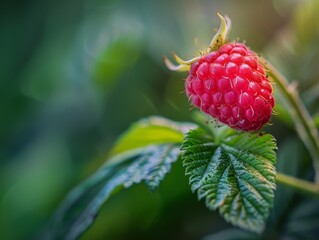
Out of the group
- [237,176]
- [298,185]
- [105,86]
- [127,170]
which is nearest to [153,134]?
[127,170]

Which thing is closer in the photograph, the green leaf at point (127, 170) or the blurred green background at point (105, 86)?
the green leaf at point (127, 170)

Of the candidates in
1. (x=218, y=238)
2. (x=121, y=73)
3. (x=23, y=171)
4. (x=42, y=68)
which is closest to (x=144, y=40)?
(x=121, y=73)

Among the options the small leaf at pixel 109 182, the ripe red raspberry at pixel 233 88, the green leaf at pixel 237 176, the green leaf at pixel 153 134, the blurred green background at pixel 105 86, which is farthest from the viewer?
the blurred green background at pixel 105 86

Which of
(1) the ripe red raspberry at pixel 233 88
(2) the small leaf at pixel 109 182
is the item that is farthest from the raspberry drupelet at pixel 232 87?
(2) the small leaf at pixel 109 182

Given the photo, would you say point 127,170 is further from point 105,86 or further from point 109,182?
point 105,86

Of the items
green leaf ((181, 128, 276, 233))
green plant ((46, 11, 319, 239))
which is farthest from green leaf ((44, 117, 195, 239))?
green leaf ((181, 128, 276, 233))

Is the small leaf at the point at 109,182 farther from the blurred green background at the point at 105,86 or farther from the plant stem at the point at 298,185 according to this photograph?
the blurred green background at the point at 105,86

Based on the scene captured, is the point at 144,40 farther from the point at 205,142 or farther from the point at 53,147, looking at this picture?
the point at 205,142
